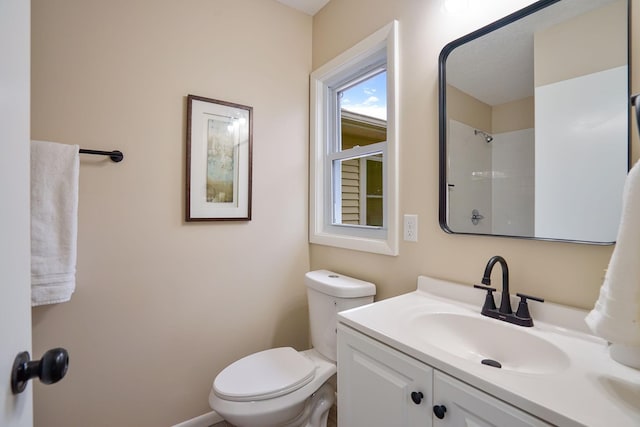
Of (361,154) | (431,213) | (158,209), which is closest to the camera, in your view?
(431,213)

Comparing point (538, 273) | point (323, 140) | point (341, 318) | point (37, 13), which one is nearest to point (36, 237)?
point (37, 13)

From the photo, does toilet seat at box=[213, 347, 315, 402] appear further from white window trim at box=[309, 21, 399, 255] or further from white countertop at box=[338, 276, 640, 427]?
white window trim at box=[309, 21, 399, 255]

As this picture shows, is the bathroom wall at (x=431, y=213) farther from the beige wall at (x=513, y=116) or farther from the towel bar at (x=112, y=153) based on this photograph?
the towel bar at (x=112, y=153)

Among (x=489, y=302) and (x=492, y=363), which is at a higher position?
(x=489, y=302)

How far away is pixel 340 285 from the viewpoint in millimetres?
1522

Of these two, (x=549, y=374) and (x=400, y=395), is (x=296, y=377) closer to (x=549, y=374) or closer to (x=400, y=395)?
(x=400, y=395)

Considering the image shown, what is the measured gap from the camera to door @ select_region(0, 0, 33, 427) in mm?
462

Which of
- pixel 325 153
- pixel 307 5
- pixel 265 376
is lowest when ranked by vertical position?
pixel 265 376

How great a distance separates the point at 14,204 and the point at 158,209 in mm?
1053

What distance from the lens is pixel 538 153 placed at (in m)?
1.01

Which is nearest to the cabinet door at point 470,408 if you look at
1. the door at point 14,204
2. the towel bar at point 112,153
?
the door at point 14,204

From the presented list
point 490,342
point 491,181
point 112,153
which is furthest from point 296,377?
point 112,153

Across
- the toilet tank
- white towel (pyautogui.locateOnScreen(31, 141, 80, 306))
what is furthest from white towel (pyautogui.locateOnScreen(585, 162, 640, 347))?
white towel (pyautogui.locateOnScreen(31, 141, 80, 306))

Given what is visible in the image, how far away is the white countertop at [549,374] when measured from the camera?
58 cm
